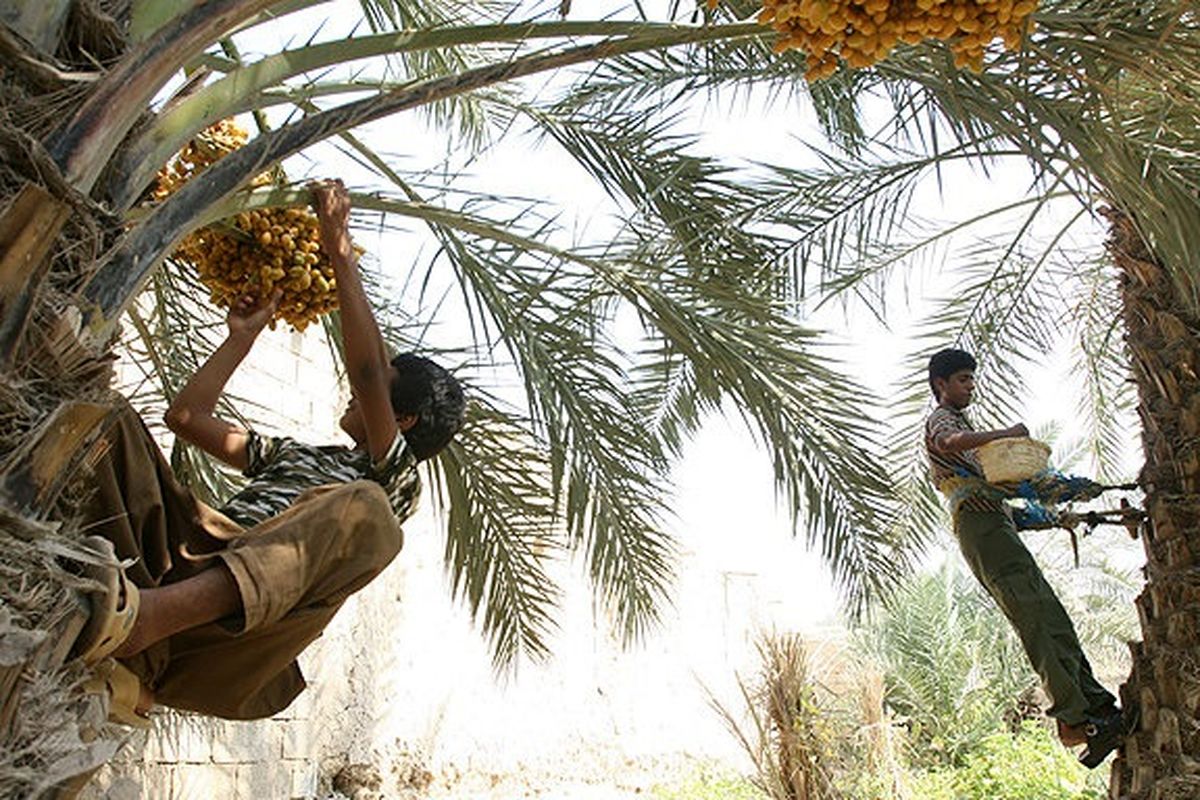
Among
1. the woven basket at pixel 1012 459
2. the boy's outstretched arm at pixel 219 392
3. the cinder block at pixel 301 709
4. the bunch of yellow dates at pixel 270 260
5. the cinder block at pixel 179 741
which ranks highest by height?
the bunch of yellow dates at pixel 270 260

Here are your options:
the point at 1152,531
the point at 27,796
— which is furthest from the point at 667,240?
the point at 27,796

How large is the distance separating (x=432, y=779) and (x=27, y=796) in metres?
7.46

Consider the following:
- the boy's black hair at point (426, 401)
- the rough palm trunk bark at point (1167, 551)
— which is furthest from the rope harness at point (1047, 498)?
the boy's black hair at point (426, 401)

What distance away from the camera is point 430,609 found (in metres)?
9.62

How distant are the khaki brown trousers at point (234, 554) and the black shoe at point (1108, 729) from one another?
306 centimetres

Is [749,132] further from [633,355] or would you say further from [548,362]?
[548,362]

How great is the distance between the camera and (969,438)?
4844 mm

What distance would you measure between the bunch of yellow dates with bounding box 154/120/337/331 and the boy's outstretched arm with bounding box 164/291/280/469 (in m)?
0.05

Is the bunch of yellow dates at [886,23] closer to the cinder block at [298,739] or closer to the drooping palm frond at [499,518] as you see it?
the drooping palm frond at [499,518]

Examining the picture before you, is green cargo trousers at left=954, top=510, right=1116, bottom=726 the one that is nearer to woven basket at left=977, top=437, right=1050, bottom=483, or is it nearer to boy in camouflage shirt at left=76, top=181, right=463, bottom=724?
woven basket at left=977, top=437, right=1050, bottom=483

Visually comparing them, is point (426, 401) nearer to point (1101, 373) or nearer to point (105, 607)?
point (105, 607)

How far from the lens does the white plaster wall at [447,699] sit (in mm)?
7051

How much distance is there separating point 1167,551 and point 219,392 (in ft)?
10.6

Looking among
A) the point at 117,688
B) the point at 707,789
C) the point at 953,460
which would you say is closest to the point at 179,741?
the point at 953,460
